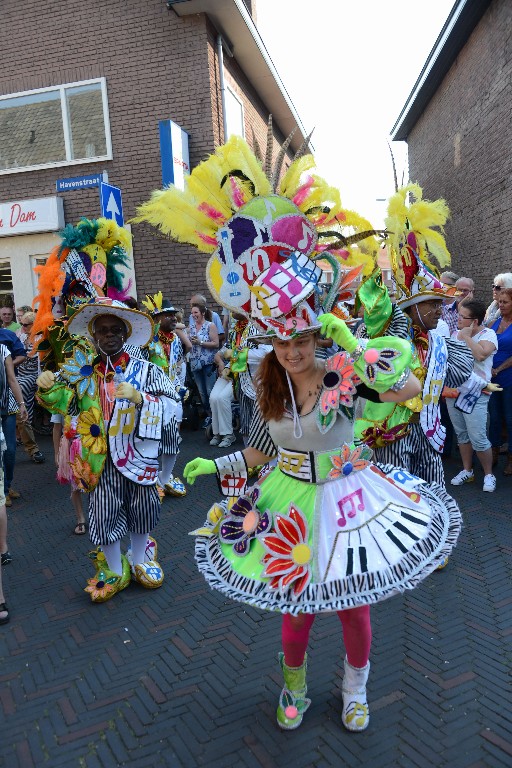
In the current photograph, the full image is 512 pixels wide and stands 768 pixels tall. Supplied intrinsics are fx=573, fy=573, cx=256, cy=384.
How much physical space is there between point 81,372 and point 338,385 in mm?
2130

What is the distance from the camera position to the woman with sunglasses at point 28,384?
756cm

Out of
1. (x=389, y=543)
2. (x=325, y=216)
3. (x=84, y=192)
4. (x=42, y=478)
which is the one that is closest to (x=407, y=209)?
(x=325, y=216)

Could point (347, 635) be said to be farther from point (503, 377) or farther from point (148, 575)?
point (503, 377)

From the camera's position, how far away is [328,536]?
2.35 m

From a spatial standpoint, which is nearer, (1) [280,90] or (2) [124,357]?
(2) [124,357]

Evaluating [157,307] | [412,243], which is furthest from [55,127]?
[412,243]

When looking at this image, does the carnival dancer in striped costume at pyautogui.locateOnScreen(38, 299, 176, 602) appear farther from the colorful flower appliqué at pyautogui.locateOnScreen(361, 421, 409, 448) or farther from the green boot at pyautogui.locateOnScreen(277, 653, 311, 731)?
the green boot at pyautogui.locateOnScreen(277, 653, 311, 731)

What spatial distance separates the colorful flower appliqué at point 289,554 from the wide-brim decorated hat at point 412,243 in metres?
2.14

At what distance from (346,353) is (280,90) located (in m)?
12.8

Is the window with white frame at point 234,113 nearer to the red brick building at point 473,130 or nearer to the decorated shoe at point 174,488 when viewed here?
the red brick building at point 473,130

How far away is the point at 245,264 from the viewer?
8.91ft

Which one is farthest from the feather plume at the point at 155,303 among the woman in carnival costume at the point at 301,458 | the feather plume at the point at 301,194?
the feather plume at the point at 301,194

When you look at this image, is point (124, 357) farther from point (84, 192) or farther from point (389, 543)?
point (84, 192)

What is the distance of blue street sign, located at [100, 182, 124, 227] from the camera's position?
8148 millimetres
